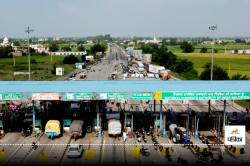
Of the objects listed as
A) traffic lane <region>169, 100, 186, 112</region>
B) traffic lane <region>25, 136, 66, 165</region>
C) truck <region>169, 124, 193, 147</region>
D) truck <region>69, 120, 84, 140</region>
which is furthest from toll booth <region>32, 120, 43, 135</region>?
traffic lane <region>169, 100, 186, 112</region>

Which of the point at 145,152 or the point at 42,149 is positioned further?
the point at 42,149

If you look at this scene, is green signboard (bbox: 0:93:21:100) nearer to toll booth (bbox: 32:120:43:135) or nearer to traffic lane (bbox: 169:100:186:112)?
toll booth (bbox: 32:120:43:135)

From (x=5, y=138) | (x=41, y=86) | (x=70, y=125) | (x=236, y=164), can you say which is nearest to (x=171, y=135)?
(x=236, y=164)

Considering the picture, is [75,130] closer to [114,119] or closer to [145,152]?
[114,119]

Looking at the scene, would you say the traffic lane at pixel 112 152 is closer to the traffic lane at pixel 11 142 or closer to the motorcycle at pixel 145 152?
the motorcycle at pixel 145 152

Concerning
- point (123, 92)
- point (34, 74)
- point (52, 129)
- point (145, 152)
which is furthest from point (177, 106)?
point (34, 74)

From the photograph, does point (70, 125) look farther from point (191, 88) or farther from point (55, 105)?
point (191, 88)

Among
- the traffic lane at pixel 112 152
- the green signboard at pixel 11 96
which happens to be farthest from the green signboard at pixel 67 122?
the green signboard at pixel 11 96
